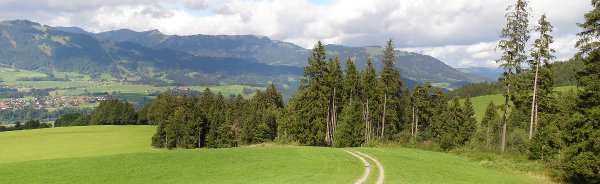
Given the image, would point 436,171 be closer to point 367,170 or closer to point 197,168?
point 367,170

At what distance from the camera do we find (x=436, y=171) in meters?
32.5

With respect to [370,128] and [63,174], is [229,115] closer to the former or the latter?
[370,128]

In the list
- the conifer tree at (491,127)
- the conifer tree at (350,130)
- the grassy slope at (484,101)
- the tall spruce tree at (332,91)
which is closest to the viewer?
the conifer tree at (350,130)

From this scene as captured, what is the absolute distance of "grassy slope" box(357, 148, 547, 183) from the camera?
29.1 metres

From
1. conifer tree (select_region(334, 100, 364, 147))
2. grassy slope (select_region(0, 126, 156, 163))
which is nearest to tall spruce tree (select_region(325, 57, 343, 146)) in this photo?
conifer tree (select_region(334, 100, 364, 147))

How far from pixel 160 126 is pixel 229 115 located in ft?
50.7

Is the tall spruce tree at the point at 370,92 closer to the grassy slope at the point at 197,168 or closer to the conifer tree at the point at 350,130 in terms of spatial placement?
the conifer tree at the point at 350,130

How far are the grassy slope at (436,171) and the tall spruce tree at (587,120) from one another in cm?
295

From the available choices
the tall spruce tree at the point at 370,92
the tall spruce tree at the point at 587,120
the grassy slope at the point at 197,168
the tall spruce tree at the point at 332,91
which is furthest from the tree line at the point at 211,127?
the tall spruce tree at the point at 587,120

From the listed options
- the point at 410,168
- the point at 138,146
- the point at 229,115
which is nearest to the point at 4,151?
the point at 138,146

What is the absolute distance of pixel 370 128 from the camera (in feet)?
274

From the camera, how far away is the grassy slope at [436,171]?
1145 inches

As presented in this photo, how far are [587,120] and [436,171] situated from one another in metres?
11.2

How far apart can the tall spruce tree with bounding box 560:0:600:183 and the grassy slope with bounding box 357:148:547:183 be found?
2.95 m
